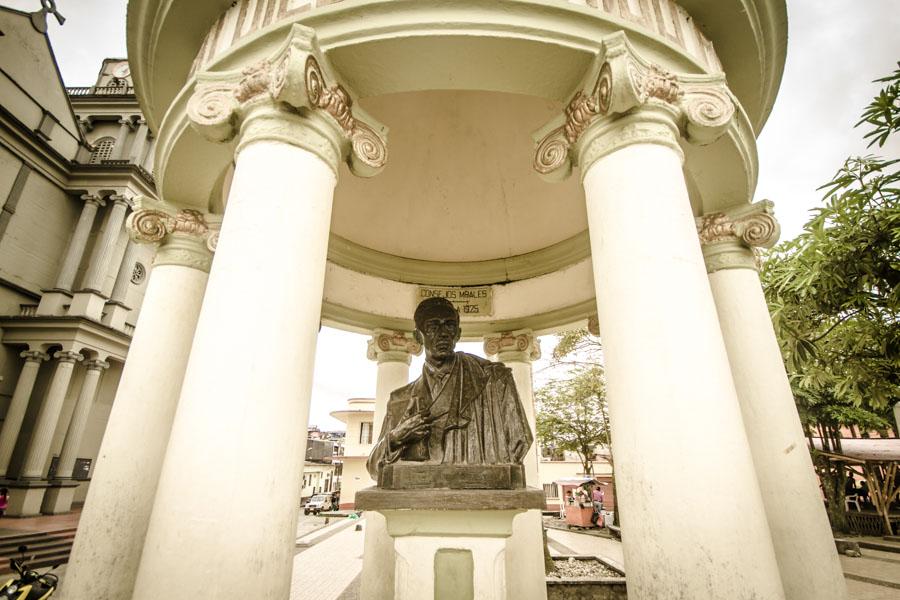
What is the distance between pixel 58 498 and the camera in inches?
733

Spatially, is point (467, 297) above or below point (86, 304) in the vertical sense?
below

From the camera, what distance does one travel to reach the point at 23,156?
68.5 ft

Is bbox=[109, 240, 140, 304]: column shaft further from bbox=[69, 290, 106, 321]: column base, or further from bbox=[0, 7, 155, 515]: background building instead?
bbox=[69, 290, 106, 321]: column base

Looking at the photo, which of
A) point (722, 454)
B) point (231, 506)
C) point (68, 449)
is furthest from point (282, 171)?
point (68, 449)

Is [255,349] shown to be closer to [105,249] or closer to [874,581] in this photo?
[874,581]

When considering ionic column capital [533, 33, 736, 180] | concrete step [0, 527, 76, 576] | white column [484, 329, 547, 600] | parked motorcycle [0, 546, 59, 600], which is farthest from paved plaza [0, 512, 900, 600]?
ionic column capital [533, 33, 736, 180]

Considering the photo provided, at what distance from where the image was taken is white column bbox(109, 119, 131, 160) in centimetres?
2614

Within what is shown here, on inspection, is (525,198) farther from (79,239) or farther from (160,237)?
(79,239)

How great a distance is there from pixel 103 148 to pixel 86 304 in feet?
38.5

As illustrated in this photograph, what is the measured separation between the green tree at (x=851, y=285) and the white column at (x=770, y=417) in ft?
13.9

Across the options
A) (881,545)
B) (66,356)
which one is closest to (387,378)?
(66,356)

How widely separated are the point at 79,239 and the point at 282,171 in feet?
86.7

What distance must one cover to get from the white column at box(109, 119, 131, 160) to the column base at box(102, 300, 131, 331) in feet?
31.7

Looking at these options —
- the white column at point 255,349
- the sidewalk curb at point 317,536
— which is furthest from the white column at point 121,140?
the white column at point 255,349
